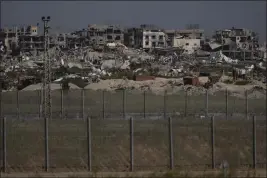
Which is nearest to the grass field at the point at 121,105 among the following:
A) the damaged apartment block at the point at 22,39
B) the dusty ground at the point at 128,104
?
the dusty ground at the point at 128,104

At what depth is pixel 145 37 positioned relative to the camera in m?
96.4

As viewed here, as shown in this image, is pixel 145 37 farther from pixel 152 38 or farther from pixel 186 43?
pixel 186 43

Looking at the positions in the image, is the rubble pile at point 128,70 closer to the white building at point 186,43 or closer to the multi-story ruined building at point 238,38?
the multi-story ruined building at point 238,38

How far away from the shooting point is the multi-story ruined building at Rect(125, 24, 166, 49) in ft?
305

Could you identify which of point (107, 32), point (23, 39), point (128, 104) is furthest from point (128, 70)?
point (107, 32)

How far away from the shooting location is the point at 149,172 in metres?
12.3

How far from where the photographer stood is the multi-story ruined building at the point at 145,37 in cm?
9294

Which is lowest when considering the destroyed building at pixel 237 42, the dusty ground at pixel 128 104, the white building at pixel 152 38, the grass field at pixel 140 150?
the grass field at pixel 140 150

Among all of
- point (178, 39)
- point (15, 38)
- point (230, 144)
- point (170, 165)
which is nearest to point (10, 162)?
point (170, 165)

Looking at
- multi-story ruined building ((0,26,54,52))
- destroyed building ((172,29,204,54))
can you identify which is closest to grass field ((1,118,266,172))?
destroyed building ((172,29,204,54))

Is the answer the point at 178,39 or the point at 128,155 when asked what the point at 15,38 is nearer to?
the point at 178,39

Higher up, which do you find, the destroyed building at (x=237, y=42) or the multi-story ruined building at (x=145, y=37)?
the multi-story ruined building at (x=145, y=37)

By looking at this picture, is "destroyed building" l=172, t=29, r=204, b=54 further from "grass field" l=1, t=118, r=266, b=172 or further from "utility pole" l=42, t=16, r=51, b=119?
"grass field" l=1, t=118, r=266, b=172

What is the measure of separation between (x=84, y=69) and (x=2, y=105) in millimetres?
30271
